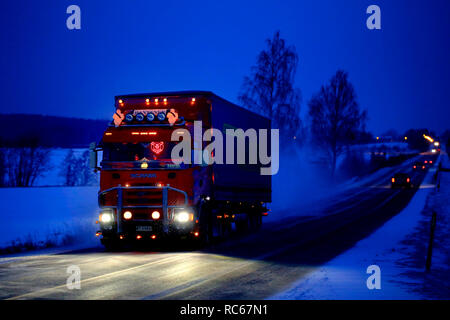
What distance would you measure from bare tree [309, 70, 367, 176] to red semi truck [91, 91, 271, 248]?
56.7 metres

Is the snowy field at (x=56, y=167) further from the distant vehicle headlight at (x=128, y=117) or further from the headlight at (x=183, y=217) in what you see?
the headlight at (x=183, y=217)

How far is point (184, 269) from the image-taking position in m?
12.2

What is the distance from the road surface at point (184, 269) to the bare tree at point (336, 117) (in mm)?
52894

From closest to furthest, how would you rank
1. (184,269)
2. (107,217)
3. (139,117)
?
(184,269)
(107,217)
(139,117)

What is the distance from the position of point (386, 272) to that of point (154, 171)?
7055mm

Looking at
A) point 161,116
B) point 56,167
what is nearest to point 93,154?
point 161,116

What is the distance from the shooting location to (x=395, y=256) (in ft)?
46.5

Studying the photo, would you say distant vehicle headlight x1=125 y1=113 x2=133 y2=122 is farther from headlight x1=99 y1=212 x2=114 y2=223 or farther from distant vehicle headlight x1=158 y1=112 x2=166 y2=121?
Answer: headlight x1=99 y1=212 x2=114 y2=223

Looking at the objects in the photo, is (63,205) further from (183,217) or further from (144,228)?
(183,217)

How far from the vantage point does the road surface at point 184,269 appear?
30.3ft

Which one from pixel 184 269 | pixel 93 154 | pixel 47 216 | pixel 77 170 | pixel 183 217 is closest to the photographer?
pixel 184 269

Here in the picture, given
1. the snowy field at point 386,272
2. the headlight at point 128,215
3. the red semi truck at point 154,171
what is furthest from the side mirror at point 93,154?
the snowy field at point 386,272
